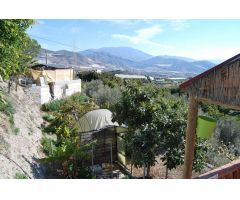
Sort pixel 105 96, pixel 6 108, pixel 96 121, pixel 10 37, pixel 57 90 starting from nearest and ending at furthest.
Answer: pixel 10 37 < pixel 6 108 < pixel 96 121 < pixel 57 90 < pixel 105 96

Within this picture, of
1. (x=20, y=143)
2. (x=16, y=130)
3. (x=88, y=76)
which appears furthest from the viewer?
(x=88, y=76)

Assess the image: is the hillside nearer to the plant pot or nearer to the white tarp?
the white tarp

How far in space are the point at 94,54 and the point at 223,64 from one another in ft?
247

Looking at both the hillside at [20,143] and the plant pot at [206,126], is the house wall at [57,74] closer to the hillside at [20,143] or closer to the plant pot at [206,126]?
the hillside at [20,143]

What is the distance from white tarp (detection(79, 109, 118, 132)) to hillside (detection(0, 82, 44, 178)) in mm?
1851

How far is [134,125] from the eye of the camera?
10.4 meters

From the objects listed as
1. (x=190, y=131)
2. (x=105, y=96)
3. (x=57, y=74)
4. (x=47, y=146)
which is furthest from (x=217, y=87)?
(x=57, y=74)

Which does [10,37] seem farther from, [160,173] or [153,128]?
[160,173]

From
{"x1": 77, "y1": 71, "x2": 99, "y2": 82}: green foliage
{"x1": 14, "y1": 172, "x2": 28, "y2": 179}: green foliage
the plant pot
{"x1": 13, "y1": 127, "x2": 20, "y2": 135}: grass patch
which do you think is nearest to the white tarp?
{"x1": 13, "y1": 127, "x2": 20, "y2": 135}: grass patch

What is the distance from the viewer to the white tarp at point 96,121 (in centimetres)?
1227

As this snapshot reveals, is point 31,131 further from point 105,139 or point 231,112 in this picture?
point 231,112

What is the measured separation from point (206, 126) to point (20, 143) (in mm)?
7590

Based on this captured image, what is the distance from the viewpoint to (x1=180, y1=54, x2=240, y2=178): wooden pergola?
4.53m

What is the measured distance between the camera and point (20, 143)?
11.2m
